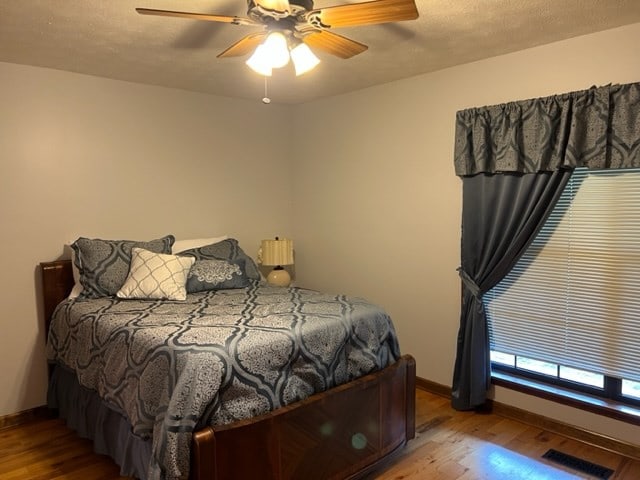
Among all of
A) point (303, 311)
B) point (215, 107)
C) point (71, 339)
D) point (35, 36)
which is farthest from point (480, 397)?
point (35, 36)

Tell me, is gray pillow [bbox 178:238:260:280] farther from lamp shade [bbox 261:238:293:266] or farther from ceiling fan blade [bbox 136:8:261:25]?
ceiling fan blade [bbox 136:8:261:25]

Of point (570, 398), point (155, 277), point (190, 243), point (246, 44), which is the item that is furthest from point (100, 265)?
point (570, 398)

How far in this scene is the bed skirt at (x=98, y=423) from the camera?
2217mm

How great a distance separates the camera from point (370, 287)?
13.0ft

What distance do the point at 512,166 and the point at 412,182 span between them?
0.84 metres

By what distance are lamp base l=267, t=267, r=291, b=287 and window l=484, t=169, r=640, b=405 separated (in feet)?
6.06

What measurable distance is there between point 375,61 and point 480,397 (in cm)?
229

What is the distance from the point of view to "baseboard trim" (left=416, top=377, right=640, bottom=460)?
2.63 metres

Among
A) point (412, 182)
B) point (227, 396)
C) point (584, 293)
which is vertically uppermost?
point (412, 182)

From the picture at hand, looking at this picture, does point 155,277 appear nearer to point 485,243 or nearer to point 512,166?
point 485,243

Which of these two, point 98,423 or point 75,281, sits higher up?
point 75,281

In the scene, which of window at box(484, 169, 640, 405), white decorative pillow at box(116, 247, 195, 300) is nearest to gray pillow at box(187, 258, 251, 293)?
white decorative pillow at box(116, 247, 195, 300)

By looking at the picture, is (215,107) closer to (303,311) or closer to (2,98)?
(2,98)

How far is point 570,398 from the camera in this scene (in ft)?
9.32
